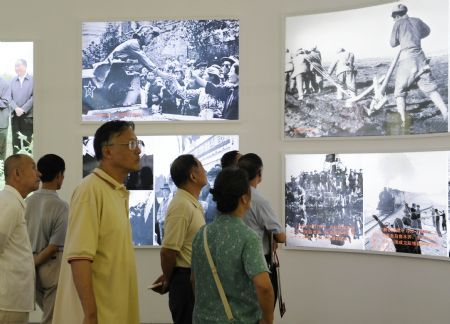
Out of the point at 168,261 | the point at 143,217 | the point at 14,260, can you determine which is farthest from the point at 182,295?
the point at 143,217

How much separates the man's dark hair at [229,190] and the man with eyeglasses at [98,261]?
563 millimetres

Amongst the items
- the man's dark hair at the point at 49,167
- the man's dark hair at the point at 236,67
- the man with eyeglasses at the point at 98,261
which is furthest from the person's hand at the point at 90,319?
the man's dark hair at the point at 236,67

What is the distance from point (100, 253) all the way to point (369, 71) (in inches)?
197

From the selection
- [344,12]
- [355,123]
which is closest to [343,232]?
[355,123]

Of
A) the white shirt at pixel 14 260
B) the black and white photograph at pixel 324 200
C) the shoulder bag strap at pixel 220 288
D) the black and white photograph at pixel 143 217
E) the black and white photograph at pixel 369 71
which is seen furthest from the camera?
the black and white photograph at pixel 143 217

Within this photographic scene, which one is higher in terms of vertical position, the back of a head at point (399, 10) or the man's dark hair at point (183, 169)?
the back of a head at point (399, 10)

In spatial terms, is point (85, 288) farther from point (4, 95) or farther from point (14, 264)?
point (4, 95)

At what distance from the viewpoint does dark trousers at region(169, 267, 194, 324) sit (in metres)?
4.86

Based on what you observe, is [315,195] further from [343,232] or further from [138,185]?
[138,185]

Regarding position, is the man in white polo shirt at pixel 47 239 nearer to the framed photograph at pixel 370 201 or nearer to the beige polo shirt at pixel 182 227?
the beige polo shirt at pixel 182 227

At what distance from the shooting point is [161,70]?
862cm

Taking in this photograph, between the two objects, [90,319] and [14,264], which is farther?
[14,264]

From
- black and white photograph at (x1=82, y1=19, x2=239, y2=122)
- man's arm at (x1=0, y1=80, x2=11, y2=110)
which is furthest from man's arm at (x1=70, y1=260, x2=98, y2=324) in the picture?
man's arm at (x1=0, y1=80, x2=11, y2=110)

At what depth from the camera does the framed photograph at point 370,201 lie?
23.5 feet
